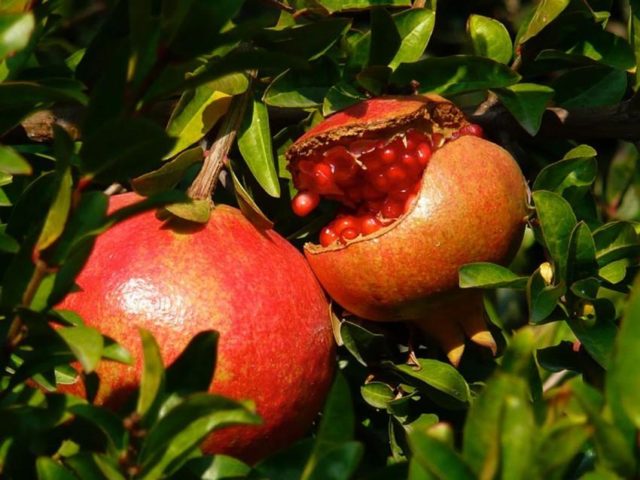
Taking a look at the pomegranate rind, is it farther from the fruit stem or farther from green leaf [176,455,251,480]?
green leaf [176,455,251,480]

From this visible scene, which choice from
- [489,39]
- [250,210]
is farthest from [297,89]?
[489,39]

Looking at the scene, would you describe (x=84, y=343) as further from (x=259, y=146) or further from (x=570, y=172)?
(x=570, y=172)

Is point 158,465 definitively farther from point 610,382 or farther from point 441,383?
point 441,383

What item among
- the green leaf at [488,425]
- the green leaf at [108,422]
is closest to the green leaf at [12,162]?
the green leaf at [108,422]

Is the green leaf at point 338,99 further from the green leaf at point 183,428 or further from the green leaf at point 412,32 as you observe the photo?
the green leaf at point 183,428

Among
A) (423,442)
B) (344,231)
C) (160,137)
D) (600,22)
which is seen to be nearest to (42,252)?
(160,137)
